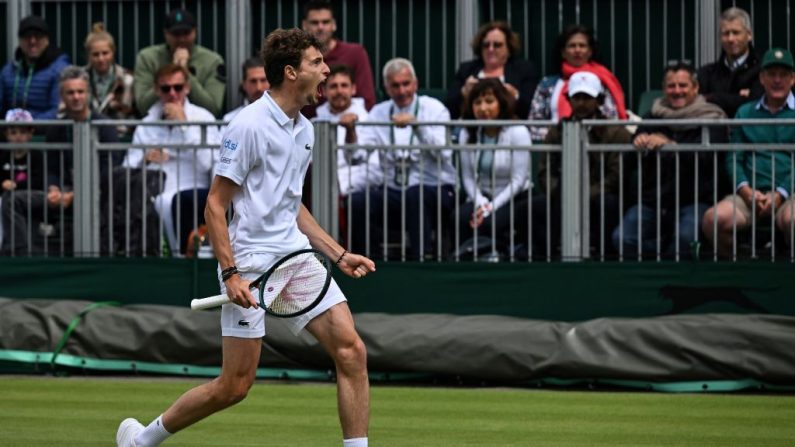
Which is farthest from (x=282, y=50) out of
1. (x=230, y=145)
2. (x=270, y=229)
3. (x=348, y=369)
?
(x=348, y=369)

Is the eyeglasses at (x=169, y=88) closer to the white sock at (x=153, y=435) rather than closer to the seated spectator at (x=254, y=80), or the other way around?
the seated spectator at (x=254, y=80)

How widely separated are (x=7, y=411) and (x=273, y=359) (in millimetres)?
2347

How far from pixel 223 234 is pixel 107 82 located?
7901 millimetres

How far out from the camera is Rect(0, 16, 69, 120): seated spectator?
14.2 meters

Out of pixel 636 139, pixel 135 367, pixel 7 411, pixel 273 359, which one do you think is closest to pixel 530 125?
pixel 636 139

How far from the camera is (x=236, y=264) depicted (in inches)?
277

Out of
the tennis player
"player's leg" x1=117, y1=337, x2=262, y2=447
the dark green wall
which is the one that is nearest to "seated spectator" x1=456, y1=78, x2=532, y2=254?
the dark green wall

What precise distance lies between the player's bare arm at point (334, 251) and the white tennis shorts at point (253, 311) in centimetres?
12

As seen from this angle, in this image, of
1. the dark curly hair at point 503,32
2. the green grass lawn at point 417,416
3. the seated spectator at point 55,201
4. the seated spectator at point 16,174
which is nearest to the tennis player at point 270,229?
the green grass lawn at point 417,416

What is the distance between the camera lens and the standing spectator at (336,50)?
1355 cm

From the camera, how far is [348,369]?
6.89 m

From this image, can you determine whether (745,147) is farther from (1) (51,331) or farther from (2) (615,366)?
(1) (51,331)

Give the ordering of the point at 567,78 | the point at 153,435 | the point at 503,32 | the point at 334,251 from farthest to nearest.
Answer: the point at 503,32, the point at 567,78, the point at 334,251, the point at 153,435

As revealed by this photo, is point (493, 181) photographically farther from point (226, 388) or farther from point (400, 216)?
point (226, 388)
